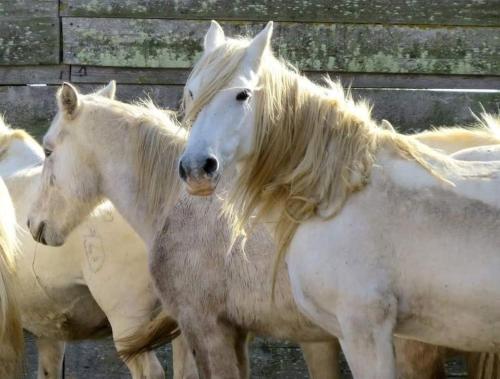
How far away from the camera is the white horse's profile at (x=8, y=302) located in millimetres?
4797

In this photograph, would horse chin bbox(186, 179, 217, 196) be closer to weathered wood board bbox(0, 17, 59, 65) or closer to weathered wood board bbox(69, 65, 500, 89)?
Result: weathered wood board bbox(69, 65, 500, 89)

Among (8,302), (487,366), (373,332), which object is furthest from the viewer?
(487,366)

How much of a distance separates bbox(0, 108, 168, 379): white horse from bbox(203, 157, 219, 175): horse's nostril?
209 centimetres

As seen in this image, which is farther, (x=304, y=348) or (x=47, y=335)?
(x=47, y=335)

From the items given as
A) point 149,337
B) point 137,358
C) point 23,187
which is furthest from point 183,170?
point 23,187

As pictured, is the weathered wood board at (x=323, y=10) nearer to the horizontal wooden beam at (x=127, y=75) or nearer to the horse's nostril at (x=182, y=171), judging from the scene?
the horizontal wooden beam at (x=127, y=75)

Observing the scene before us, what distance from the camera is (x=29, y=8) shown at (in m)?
7.35

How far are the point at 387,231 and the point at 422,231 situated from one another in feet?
0.40

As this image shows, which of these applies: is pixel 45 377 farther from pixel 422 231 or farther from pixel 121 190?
pixel 422 231

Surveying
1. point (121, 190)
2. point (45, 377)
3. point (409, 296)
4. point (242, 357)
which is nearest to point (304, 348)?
point (242, 357)

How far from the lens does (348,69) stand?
23.7 ft

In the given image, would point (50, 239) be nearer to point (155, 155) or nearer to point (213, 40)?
point (155, 155)

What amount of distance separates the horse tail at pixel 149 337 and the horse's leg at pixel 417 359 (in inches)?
45.4

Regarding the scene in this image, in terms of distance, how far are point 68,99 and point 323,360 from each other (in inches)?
75.4
